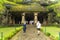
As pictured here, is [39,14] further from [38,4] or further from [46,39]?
[46,39]

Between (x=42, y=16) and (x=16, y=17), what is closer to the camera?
(x=42, y=16)

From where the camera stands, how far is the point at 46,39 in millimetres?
22125

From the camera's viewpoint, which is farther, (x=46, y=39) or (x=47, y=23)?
(x=47, y=23)

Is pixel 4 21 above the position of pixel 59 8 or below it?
below

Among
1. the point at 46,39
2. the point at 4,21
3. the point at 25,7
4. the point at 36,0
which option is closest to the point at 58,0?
the point at 36,0

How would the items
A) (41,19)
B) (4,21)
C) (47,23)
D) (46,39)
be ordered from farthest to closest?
1. (41,19)
2. (47,23)
3. (4,21)
4. (46,39)

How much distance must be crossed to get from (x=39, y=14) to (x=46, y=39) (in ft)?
77.6

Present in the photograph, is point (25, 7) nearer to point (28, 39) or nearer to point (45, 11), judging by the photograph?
point (45, 11)

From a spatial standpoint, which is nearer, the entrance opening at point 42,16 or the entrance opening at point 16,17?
the entrance opening at point 16,17

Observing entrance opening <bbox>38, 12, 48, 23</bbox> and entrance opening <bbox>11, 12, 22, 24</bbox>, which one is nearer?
entrance opening <bbox>11, 12, 22, 24</bbox>

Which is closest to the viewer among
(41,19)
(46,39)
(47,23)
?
(46,39)

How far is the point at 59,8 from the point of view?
4191 cm

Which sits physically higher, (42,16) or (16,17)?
(42,16)

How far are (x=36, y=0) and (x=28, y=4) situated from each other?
2.78m
